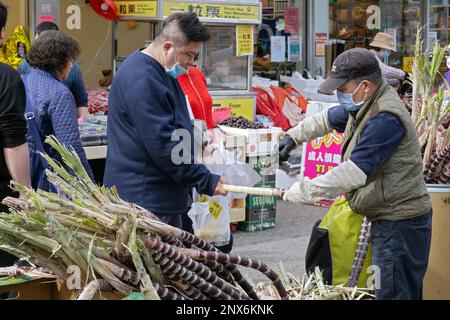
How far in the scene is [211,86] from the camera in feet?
29.3

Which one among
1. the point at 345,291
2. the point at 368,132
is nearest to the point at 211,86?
the point at 368,132

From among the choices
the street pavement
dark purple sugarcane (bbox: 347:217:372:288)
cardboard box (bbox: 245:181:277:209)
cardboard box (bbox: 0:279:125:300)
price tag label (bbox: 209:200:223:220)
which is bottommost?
the street pavement

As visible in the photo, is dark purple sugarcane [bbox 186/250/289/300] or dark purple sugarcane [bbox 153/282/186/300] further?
dark purple sugarcane [bbox 186/250/289/300]

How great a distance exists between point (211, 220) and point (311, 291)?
3.46 m

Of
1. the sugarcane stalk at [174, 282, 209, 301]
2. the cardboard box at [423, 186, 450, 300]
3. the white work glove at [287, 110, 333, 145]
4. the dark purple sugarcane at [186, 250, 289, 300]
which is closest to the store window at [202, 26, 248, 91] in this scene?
the cardboard box at [423, 186, 450, 300]

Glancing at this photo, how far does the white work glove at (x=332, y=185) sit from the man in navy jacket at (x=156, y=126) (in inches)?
16.1

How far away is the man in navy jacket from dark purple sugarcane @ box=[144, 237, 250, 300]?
1.24 m

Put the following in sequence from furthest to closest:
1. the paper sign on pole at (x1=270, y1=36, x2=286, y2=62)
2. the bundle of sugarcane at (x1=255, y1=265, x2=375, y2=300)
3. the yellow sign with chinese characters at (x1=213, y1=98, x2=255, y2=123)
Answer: the paper sign on pole at (x1=270, y1=36, x2=286, y2=62) < the yellow sign with chinese characters at (x1=213, y1=98, x2=255, y2=123) < the bundle of sugarcane at (x1=255, y1=265, x2=375, y2=300)

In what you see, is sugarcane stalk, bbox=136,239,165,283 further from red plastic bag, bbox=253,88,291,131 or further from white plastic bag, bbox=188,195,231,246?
red plastic bag, bbox=253,88,291,131

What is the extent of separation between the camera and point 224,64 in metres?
8.98

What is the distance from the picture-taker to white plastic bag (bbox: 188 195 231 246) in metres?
6.74

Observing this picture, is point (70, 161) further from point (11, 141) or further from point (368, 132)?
point (368, 132)

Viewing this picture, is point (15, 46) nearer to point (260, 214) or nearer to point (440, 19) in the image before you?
point (260, 214)
